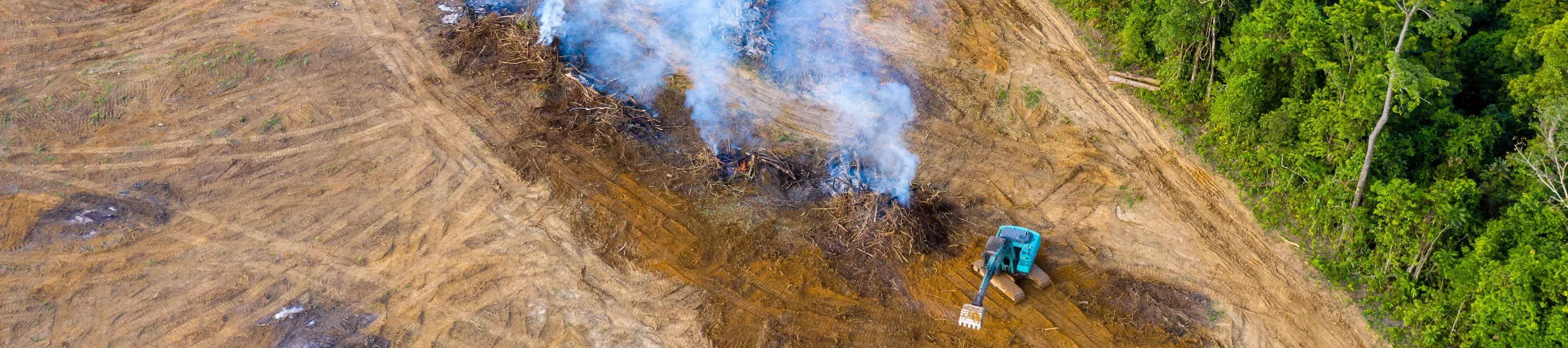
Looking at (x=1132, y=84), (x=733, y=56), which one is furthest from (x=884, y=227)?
(x=1132, y=84)

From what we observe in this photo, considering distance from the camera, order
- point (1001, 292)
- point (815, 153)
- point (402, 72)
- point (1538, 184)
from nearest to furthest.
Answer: point (1538, 184)
point (1001, 292)
point (815, 153)
point (402, 72)

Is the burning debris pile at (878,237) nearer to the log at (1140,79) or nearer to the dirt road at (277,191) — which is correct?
the dirt road at (277,191)

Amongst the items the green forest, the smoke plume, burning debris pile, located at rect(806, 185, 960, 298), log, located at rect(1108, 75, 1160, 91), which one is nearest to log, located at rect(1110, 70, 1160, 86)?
log, located at rect(1108, 75, 1160, 91)

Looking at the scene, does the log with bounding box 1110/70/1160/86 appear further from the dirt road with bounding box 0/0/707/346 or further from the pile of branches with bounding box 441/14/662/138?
the dirt road with bounding box 0/0/707/346

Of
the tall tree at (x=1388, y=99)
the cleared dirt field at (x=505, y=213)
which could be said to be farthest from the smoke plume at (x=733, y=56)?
the tall tree at (x=1388, y=99)

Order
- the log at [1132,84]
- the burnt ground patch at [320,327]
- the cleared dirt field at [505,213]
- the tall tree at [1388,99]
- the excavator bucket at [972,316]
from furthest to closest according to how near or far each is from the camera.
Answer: the log at [1132,84], the cleared dirt field at [505,213], the burnt ground patch at [320,327], the excavator bucket at [972,316], the tall tree at [1388,99]

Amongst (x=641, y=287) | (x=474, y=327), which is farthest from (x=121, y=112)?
(x=641, y=287)

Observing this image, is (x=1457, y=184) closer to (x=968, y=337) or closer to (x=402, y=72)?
(x=968, y=337)
